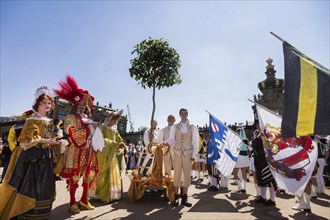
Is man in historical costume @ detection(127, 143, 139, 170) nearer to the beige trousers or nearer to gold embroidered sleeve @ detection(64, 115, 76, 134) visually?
the beige trousers

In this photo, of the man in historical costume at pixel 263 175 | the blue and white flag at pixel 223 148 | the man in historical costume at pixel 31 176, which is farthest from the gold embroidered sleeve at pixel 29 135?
the man in historical costume at pixel 263 175

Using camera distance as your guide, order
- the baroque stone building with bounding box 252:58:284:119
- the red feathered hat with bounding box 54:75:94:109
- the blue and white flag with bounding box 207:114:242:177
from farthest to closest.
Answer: the baroque stone building with bounding box 252:58:284:119 < the blue and white flag with bounding box 207:114:242:177 < the red feathered hat with bounding box 54:75:94:109

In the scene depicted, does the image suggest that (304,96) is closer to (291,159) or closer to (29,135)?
(291,159)

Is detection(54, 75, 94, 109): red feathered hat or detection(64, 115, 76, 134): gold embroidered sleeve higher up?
detection(54, 75, 94, 109): red feathered hat

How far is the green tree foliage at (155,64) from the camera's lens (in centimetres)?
836

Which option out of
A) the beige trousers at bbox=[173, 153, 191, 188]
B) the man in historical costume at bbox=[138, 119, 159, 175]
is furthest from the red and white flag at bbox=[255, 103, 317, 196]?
the man in historical costume at bbox=[138, 119, 159, 175]

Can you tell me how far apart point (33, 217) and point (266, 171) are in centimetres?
550

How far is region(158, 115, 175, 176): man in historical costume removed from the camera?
20.5 feet

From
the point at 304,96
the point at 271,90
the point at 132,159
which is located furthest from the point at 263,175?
the point at 271,90

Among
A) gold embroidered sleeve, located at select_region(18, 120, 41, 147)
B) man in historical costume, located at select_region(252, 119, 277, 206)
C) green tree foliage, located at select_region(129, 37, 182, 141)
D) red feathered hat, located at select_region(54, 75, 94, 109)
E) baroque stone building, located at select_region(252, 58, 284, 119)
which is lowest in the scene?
man in historical costume, located at select_region(252, 119, 277, 206)

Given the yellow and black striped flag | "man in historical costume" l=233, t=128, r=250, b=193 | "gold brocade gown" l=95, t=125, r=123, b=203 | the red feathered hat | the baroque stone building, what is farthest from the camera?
the baroque stone building

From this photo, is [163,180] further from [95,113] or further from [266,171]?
[95,113]

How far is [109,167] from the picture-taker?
6.28 metres

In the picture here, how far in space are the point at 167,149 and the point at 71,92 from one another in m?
3.08
